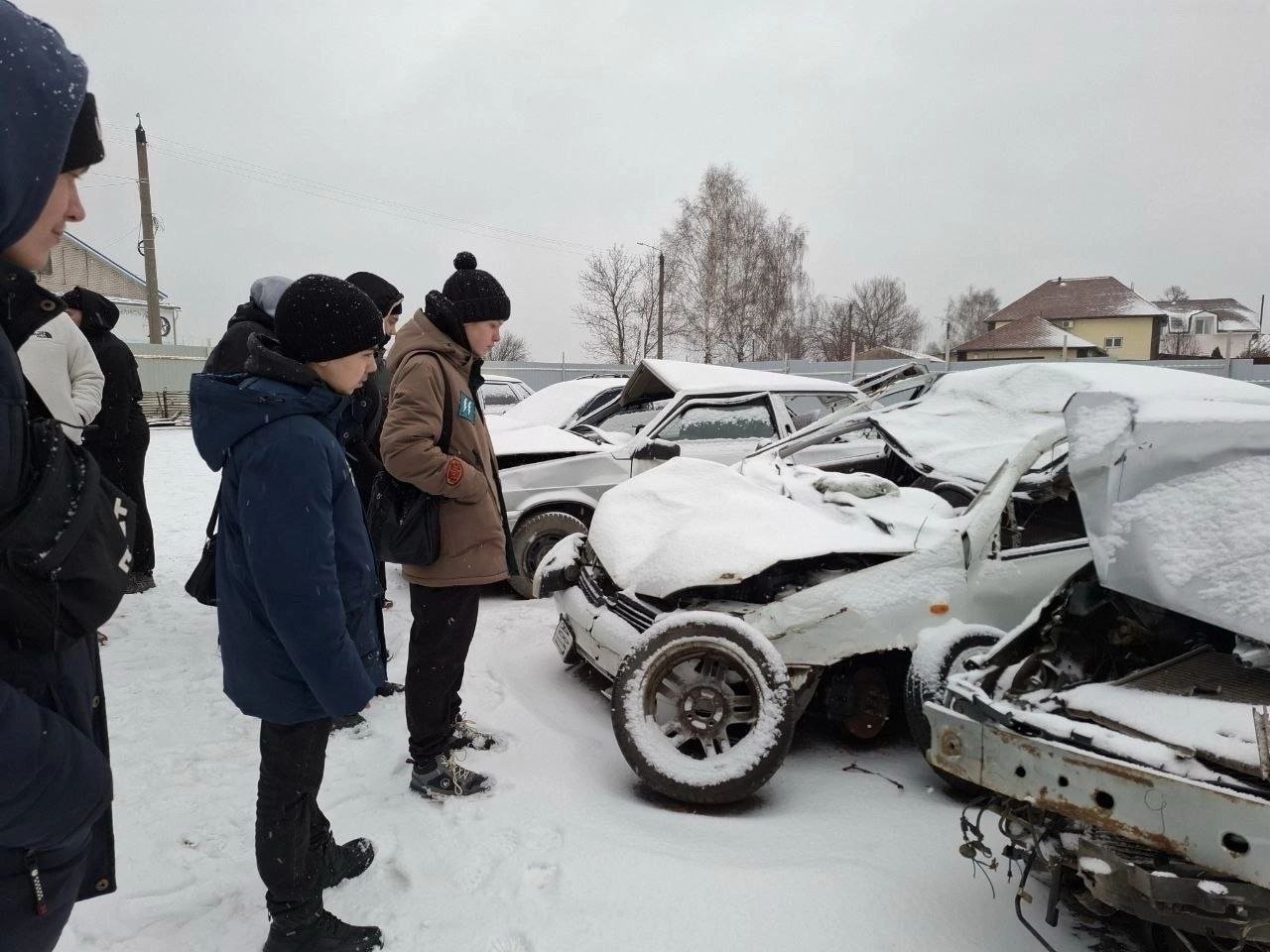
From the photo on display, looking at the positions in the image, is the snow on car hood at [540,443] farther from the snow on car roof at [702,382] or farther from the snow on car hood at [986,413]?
the snow on car hood at [986,413]

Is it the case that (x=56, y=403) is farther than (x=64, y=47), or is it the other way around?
(x=56, y=403)

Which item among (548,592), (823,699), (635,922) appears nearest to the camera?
(635,922)

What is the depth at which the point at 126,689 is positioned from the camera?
3689 millimetres

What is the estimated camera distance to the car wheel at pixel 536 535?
5.65m

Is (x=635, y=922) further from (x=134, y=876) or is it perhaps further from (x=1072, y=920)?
(x=134, y=876)

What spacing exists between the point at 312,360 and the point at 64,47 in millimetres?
931

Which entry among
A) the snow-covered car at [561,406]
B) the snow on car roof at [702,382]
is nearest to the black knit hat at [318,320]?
the snow on car roof at [702,382]

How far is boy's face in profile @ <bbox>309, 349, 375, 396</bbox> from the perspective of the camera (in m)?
2.06

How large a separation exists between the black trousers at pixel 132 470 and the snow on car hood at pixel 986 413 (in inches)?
180

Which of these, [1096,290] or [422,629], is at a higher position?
[1096,290]

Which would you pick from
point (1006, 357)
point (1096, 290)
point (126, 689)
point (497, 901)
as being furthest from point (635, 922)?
point (1096, 290)

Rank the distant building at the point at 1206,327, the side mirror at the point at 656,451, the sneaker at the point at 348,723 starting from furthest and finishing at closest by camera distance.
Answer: the distant building at the point at 1206,327, the side mirror at the point at 656,451, the sneaker at the point at 348,723

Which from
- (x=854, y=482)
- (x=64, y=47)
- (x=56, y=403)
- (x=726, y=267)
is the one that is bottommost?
(x=854, y=482)

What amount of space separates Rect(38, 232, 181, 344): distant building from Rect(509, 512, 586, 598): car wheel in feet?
106
